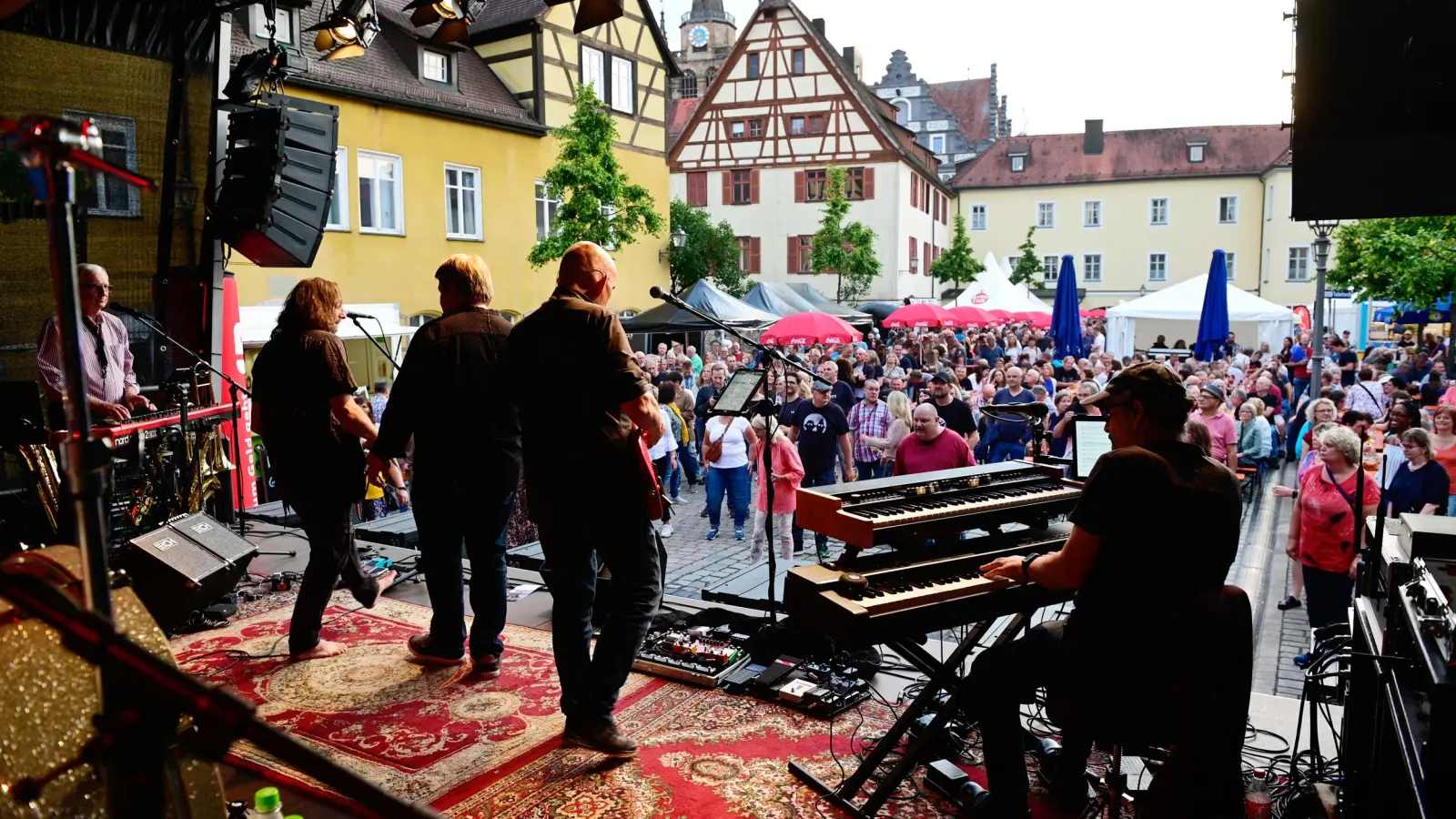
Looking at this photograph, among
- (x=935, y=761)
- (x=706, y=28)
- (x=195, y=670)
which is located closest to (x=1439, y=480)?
(x=935, y=761)

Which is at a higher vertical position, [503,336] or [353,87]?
[353,87]

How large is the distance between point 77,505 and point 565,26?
2139cm

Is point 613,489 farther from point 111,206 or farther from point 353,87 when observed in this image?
point 353,87

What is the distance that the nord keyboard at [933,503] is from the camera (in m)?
3.48

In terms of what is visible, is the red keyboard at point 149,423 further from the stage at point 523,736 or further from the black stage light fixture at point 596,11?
the black stage light fixture at point 596,11

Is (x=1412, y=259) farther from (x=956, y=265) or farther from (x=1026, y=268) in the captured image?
(x=1026, y=268)

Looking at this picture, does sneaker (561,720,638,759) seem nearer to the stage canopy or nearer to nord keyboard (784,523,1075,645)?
nord keyboard (784,523,1075,645)

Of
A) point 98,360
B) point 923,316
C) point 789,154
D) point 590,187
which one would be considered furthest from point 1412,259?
point 98,360

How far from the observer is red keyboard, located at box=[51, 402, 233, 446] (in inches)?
215

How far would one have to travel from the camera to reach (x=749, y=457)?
9312 millimetres

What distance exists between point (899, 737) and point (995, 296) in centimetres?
2164

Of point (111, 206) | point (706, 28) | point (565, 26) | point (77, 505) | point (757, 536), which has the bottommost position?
point (757, 536)

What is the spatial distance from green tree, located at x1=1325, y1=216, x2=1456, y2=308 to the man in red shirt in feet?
55.5

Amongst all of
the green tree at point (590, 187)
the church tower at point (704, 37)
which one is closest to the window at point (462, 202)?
the green tree at point (590, 187)
